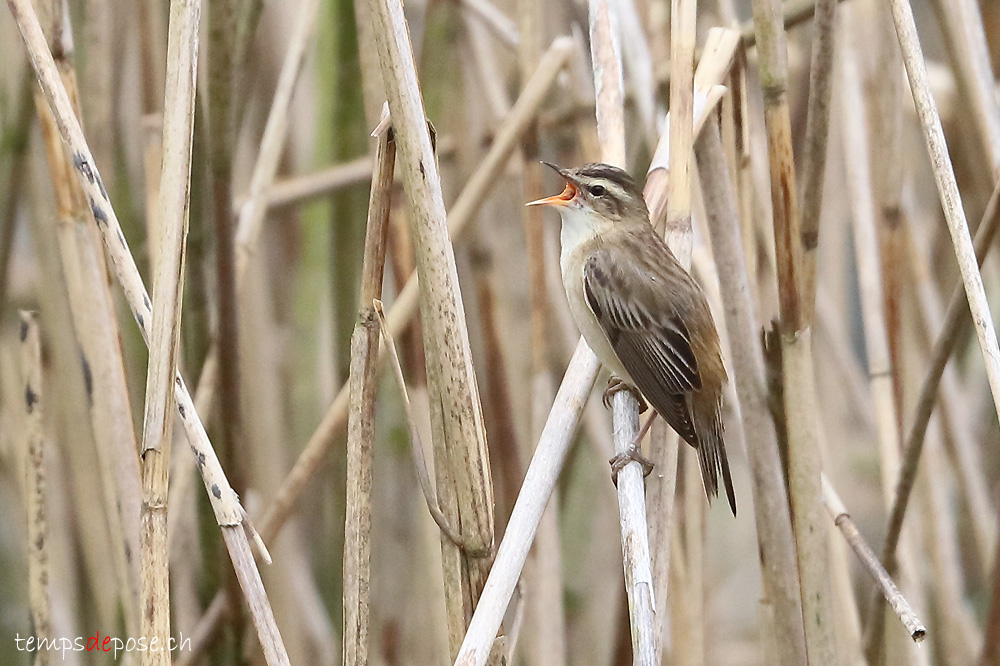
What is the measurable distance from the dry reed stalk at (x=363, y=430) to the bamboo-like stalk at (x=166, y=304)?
1.05 ft

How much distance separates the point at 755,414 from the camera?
2.05 metres

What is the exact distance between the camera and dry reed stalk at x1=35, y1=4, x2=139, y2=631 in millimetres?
1937

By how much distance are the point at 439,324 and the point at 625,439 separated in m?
0.66

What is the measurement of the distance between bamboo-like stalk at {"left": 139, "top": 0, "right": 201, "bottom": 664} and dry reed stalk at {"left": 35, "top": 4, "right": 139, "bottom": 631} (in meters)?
0.58

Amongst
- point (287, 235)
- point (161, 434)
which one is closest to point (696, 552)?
point (161, 434)

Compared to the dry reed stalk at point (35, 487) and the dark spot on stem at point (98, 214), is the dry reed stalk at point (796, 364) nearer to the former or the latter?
the dark spot on stem at point (98, 214)

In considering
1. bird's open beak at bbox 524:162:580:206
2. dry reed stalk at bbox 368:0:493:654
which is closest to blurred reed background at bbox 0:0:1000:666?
dry reed stalk at bbox 368:0:493:654

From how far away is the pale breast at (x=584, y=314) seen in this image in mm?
2227

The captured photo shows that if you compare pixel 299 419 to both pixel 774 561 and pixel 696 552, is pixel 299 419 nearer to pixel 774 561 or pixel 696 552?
pixel 696 552

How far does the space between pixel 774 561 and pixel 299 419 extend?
1.95m

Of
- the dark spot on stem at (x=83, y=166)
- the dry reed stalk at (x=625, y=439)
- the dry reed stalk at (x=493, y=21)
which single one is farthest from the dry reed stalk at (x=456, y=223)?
the dark spot on stem at (x=83, y=166)

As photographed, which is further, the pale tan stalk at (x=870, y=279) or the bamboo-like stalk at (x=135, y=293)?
the pale tan stalk at (x=870, y=279)

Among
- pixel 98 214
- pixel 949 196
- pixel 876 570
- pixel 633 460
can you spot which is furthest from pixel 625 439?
pixel 98 214

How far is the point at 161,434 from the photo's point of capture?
4.67 ft
